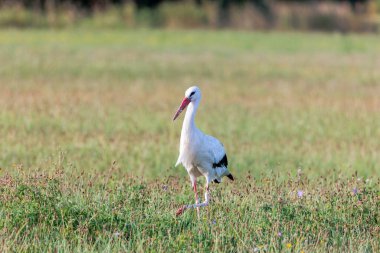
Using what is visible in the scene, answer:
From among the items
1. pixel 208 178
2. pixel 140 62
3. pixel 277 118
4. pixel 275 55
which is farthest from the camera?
pixel 275 55

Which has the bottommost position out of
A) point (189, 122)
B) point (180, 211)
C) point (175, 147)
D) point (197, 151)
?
point (175, 147)

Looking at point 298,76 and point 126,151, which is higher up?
point 126,151

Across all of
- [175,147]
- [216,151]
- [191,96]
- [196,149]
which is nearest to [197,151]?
[196,149]

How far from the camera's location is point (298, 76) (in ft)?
88.3

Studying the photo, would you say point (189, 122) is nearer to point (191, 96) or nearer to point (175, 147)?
point (191, 96)

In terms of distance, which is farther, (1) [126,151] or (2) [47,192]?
(1) [126,151]

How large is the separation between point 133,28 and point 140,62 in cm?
1917

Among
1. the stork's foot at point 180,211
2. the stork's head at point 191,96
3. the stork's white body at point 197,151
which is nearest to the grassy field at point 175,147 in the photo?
the stork's foot at point 180,211

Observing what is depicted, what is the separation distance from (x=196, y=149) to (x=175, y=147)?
4.98 meters

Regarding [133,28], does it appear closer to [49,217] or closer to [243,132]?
[243,132]

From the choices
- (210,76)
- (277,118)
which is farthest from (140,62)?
(277,118)

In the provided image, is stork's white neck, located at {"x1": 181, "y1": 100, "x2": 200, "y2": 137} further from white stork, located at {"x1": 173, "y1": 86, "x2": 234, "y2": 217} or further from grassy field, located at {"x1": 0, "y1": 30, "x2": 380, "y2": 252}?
grassy field, located at {"x1": 0, "y1": 30, "x2": 380, "y2": 252}

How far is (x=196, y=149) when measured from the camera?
8.71 m

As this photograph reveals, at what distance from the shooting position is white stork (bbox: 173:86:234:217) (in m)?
8.57
